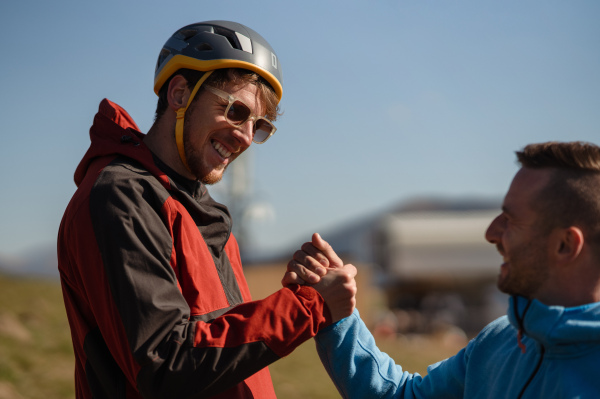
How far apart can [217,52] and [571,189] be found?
162 centimetres

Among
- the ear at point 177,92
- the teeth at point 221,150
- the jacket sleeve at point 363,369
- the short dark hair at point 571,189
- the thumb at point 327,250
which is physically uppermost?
the ear at point 177,92

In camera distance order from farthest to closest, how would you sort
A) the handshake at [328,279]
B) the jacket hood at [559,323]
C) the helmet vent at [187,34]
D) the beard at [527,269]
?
the helmet vent at [187,34] → the handshake at [328,279] → the beard at [527,269] → the jacket hood at [559,323]

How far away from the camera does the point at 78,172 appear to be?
9.17ft

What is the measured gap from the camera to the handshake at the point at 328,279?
8.86 ft

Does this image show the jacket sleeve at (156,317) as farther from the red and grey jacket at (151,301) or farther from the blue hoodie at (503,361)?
the blue hoodie at (503,361)

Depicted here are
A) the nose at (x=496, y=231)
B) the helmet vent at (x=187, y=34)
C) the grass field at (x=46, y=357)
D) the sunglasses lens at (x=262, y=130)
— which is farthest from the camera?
the grass field at (x=46, y=357)

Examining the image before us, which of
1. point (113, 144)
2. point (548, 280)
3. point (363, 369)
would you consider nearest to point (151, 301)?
point (113, 144)

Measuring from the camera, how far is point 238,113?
2973mm

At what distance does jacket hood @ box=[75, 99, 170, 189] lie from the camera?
268 centimetres

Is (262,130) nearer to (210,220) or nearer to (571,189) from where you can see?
(210,220)

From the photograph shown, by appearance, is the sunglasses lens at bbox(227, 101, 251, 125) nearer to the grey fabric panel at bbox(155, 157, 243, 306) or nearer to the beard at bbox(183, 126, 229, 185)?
the beard at bbox(183, 126, 229, 185)

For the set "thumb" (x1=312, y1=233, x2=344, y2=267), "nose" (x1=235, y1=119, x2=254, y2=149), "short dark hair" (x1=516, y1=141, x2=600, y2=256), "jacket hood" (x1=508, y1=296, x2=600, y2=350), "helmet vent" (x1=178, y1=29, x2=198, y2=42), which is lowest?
"jacket hood" (x1=508, y1=296, x2=600, y2=350)

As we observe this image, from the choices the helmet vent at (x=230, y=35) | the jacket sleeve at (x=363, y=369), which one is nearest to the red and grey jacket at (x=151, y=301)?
the jacket sleeve at (x=363, y=369)

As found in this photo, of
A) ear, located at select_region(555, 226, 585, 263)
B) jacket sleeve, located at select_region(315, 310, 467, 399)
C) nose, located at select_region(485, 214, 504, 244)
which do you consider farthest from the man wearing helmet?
ear, located at select_region(555, 226, 585, 263)
